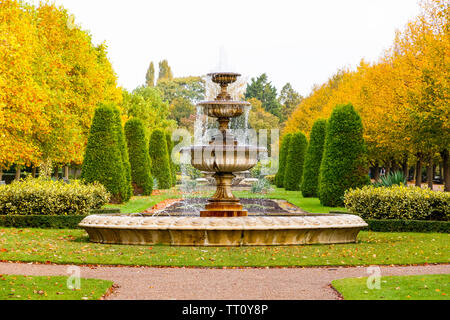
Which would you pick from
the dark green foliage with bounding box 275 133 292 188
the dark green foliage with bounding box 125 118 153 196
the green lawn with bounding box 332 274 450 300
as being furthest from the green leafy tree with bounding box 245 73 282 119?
the green lawn with bounding box 332 274 450 300

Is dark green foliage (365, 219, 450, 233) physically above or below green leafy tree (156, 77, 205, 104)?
below

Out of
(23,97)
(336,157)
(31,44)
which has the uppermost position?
(31,44)

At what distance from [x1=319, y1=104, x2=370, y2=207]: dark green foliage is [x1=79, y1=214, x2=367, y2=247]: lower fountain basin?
33.3 ft

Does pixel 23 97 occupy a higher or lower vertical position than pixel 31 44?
lower

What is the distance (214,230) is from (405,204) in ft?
22.4

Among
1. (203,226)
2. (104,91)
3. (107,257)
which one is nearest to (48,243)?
(107,257)

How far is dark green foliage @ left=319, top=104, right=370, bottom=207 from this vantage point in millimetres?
22016

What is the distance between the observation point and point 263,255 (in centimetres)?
1041

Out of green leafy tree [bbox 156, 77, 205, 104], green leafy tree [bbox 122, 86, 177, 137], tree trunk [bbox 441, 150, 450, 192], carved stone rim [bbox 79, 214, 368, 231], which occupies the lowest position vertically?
carved stone rim [bbox 79, 214, 368, 231]

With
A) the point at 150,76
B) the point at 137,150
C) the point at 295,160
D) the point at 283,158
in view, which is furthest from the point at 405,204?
the point at 150,76

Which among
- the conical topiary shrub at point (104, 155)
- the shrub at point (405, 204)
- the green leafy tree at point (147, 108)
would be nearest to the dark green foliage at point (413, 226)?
the shrub at point (405, 204)

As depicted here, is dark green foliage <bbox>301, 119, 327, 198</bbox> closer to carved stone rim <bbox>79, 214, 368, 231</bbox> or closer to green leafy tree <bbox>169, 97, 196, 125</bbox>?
carved stone rim <bbox>79, 214, 368, 231</bbox>

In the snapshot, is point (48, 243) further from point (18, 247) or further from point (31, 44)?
point (31, 44)

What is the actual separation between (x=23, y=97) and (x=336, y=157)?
1314 centimetres
